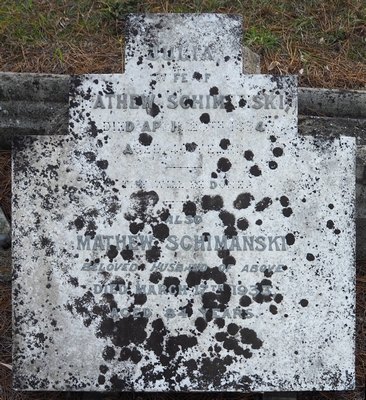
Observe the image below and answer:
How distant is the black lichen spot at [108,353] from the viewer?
8.01 ft

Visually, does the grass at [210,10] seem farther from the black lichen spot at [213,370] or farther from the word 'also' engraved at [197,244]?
the black lichen spot at [213,370]

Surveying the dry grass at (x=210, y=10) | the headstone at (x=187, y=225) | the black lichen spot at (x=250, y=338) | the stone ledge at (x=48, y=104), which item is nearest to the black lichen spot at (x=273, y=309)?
the headstone at (x=187, y=225)

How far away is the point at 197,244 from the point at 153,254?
22cm

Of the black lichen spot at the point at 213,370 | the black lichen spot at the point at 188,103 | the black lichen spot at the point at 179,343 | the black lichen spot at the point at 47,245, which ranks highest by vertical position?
the black lichen spot at the point at 188,103

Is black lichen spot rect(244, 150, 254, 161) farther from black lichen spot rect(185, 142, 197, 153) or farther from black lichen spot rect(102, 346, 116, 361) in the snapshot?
black lichen spot rect(102, 346, 116, 361)

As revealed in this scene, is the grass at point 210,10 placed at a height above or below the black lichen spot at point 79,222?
above

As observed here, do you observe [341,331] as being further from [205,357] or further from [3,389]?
[3,389]

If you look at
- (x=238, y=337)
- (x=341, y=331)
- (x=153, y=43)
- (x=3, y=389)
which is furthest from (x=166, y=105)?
(x=3, y=389)

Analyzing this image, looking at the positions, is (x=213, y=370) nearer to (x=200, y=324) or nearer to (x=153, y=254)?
(x=200, y=324)

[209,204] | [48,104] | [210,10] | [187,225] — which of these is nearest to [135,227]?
[187,225]

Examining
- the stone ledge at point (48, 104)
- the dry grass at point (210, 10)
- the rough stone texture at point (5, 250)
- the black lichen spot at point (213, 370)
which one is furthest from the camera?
the dry grass at point (210, 10)

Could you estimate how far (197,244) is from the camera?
8.13 ft

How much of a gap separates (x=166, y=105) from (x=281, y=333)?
1.24 meters

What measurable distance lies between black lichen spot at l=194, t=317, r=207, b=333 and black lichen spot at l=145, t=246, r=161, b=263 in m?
0.35
